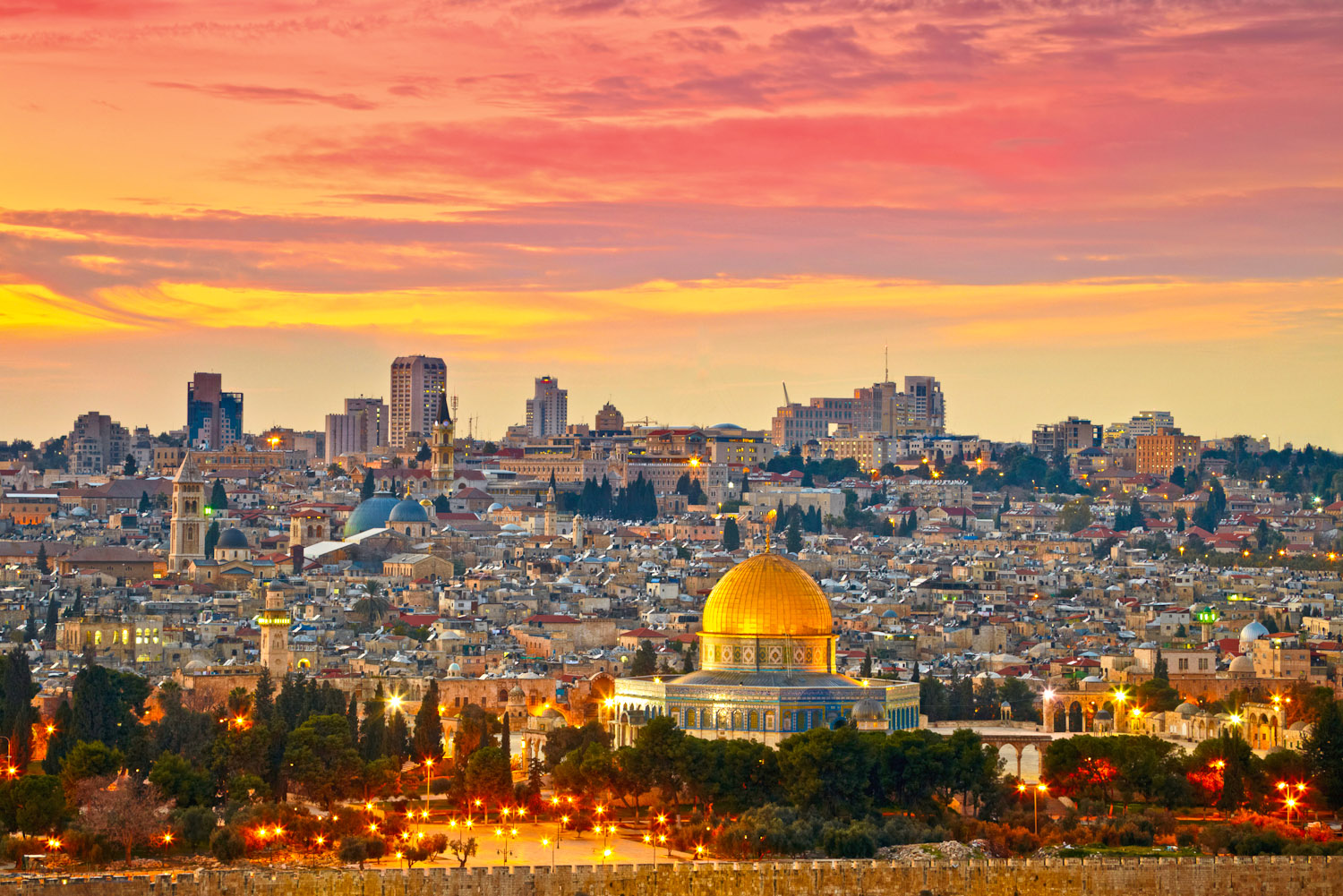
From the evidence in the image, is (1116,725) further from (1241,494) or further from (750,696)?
(1241,494)

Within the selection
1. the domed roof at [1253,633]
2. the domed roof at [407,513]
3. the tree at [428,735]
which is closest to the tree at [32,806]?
the tree at [428,735]

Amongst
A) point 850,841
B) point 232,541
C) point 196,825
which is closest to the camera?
point 850,841

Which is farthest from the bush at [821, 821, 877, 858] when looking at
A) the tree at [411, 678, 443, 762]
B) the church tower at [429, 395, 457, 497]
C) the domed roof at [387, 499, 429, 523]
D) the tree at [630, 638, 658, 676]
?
the church tower at [429, 395, 457, 497]

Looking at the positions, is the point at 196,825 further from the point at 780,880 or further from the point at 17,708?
the point at 17,708

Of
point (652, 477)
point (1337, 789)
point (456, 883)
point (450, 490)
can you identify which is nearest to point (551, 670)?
point (1337, 789)

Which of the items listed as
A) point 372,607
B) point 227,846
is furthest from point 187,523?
point 227,846

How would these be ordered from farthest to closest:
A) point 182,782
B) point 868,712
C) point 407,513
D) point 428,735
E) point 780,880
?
point 407,513 < point 428,735 < point 868,712 < point 182,782 < point 780,880
